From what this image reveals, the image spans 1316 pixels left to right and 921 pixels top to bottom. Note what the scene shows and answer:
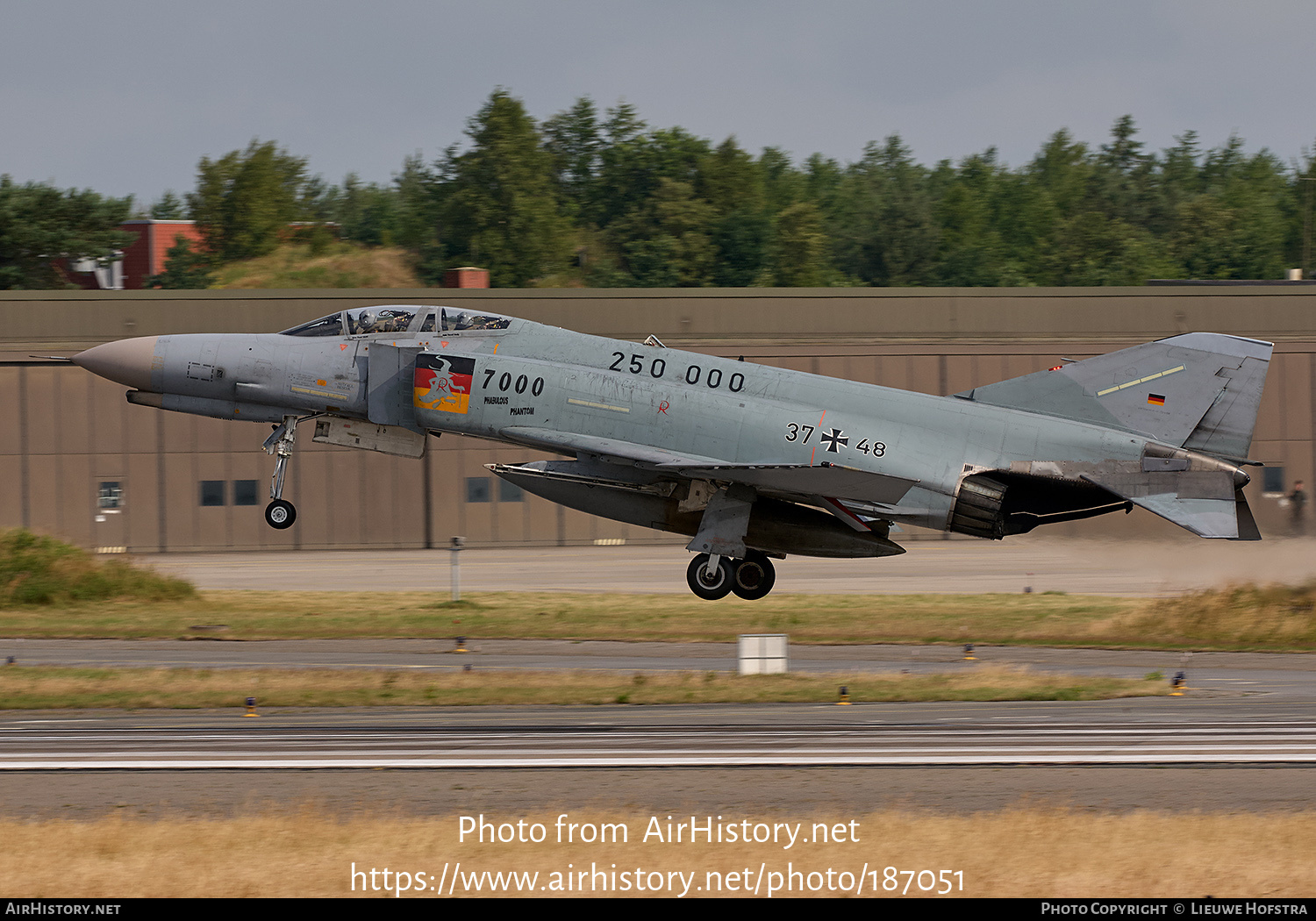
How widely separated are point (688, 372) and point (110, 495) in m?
34.3

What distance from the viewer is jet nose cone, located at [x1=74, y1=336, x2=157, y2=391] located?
23.3 m

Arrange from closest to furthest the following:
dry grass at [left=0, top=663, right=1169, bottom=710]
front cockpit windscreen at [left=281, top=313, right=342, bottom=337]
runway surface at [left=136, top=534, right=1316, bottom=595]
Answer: front cockpit windscreen at [left=281, top=313, right=342, bottom=337] → dry grass at [left=0, top=663, right=1169, bottom=710] → runway surface at [left=136, top=534, right=1316, bottom=595]

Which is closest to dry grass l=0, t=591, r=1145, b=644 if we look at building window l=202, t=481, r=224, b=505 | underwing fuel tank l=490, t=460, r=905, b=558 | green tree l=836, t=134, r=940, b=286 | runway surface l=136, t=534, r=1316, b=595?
runway surface l=136, t=534, r=1316, b=595

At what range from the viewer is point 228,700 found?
97.9 ft

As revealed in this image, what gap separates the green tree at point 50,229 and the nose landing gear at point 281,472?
2445 inches

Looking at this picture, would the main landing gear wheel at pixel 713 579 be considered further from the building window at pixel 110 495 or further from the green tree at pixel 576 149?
the green tree at pixel 576 149

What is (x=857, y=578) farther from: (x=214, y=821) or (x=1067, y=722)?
(x=214, y=821)

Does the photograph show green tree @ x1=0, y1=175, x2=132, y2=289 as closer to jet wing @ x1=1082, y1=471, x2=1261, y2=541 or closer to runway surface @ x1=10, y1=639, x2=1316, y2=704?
runway surface @ x1=10, y1=639, x2=1316, y2=704

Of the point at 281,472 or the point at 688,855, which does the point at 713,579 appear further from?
the point at 688,855

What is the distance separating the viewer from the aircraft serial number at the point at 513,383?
2278 centimetres

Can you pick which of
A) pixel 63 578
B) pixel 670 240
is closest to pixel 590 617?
pixel 63 578

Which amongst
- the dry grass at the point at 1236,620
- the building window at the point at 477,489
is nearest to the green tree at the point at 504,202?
the building window at the point at 477,489

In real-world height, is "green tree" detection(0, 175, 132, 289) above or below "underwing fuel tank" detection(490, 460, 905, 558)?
above

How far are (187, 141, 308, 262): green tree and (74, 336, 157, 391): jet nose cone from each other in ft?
282
